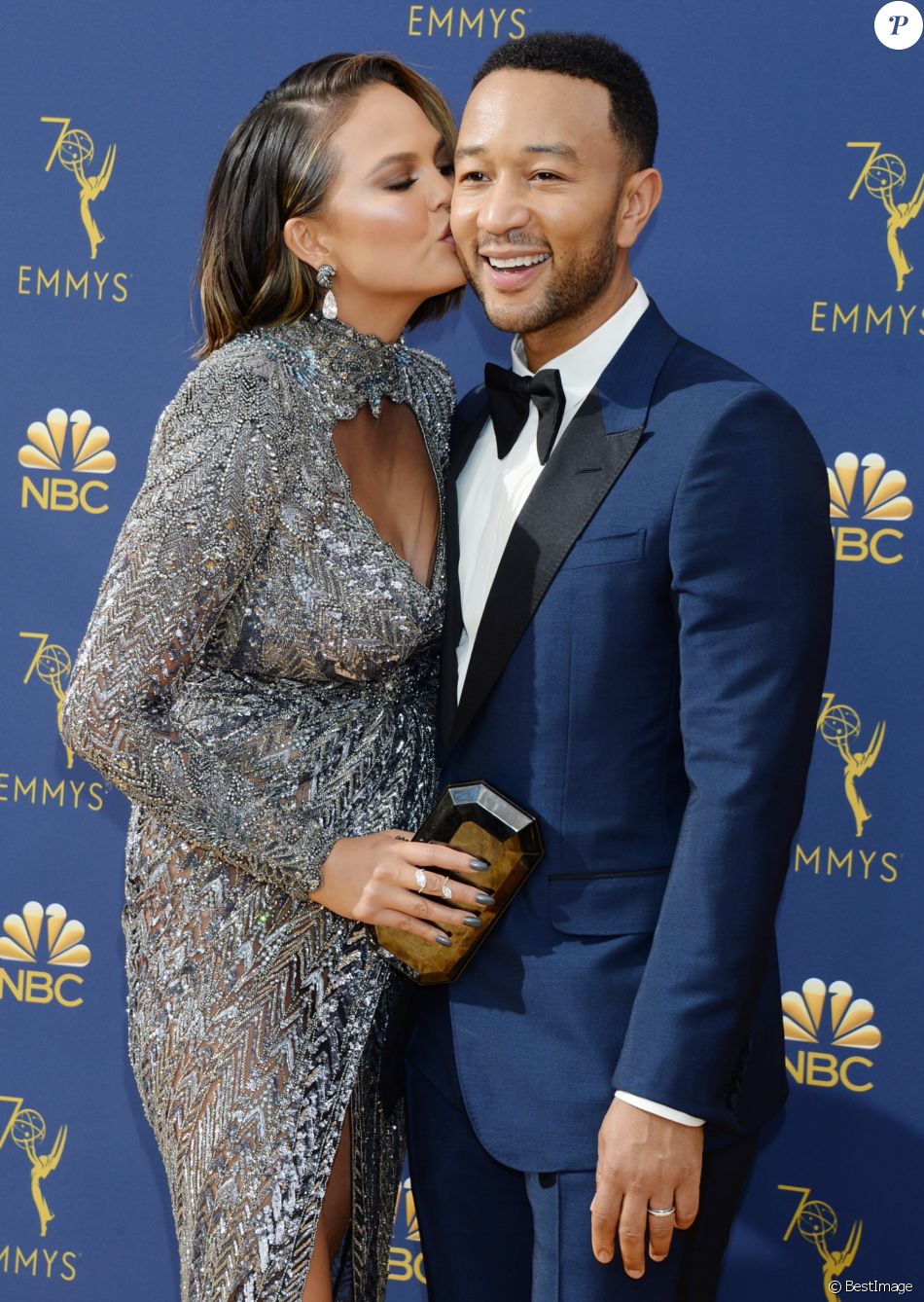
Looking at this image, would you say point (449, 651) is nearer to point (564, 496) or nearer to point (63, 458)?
point (564, 496)

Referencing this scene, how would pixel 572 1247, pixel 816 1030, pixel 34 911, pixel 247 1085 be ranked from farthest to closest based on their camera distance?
pixel 34 911 → pixel 816 1030 → pixel 247 1085 → pixel 572 1247

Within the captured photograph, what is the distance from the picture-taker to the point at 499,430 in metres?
1.69

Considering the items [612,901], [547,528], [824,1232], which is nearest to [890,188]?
[547,528]

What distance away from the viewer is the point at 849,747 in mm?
2350

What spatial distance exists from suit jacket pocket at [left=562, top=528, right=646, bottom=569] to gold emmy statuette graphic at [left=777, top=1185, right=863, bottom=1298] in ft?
4.79

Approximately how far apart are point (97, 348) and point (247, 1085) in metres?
1.36

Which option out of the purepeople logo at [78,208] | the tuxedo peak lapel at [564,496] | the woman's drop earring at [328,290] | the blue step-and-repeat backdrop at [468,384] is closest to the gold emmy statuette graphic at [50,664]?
the blue step-and-repeat backdrop at [468,384]

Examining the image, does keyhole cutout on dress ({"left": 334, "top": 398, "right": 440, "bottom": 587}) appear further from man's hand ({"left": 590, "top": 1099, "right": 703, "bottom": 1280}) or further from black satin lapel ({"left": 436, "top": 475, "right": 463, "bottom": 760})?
man's hand ({"left": 590, "top": 1099, "right": 703, "bottom": 1280})

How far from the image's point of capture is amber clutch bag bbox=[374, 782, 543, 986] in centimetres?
147

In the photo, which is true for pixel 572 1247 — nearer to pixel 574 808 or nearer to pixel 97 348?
pixel 574 808

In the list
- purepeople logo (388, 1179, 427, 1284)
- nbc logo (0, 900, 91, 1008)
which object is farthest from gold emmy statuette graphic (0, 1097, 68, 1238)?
purepeople logo (388, 1179, 427, 1284)

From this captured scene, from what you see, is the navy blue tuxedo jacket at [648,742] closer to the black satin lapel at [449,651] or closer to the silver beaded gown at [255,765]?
the black satin lapel at [449,651]

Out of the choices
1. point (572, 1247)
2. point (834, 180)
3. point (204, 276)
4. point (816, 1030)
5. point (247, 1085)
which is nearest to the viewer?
point (572, 1247)

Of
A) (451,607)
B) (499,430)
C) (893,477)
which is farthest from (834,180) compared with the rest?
(451,607)
